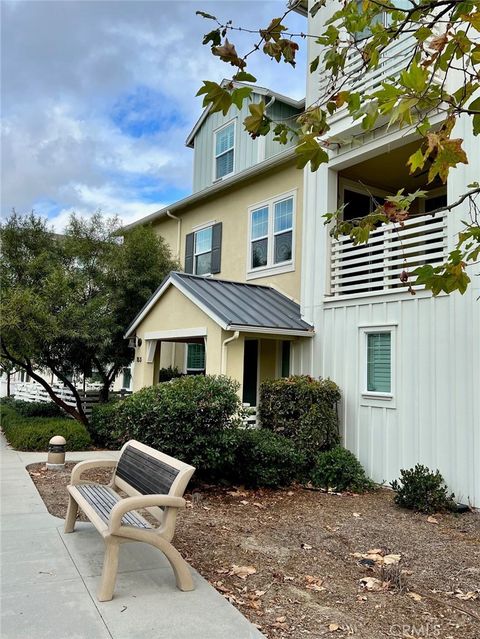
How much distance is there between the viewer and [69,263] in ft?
44.9

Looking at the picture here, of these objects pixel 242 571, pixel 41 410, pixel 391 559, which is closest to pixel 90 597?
pixel 242 571

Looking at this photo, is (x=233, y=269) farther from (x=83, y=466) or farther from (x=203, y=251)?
(x=83, y=466)

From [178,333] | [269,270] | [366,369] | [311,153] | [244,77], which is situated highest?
A: [269,270]

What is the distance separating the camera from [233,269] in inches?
534

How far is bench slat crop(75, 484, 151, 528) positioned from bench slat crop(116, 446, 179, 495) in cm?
22

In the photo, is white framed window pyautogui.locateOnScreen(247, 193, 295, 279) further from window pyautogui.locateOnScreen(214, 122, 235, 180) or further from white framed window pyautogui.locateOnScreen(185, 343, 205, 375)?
white framed window pyautogui.locateOnScreen(185, 343, 205, 375)

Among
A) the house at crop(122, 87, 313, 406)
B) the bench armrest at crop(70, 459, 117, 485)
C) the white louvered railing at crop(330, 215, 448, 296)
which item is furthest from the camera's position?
the house at crop(122, 87, 313, 406)

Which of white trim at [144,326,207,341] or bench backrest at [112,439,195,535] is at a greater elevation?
white trim at [144,326,207,341]

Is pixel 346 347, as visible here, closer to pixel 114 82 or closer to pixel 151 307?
pixel 151 307


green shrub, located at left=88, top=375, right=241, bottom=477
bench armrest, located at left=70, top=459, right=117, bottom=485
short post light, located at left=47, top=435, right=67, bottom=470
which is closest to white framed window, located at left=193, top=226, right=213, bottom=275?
short post light, located at left=47, top=435, right=67, bottom=470

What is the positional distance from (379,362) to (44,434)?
7.24 meters

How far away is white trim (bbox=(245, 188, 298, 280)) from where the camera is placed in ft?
38.3

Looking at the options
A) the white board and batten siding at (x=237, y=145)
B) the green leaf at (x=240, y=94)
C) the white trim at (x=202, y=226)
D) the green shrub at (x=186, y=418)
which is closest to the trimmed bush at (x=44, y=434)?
the green shrub at (x=186, y=418)

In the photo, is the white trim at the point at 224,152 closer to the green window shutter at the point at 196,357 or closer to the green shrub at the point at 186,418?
the green window shutter at the point at 196,357
